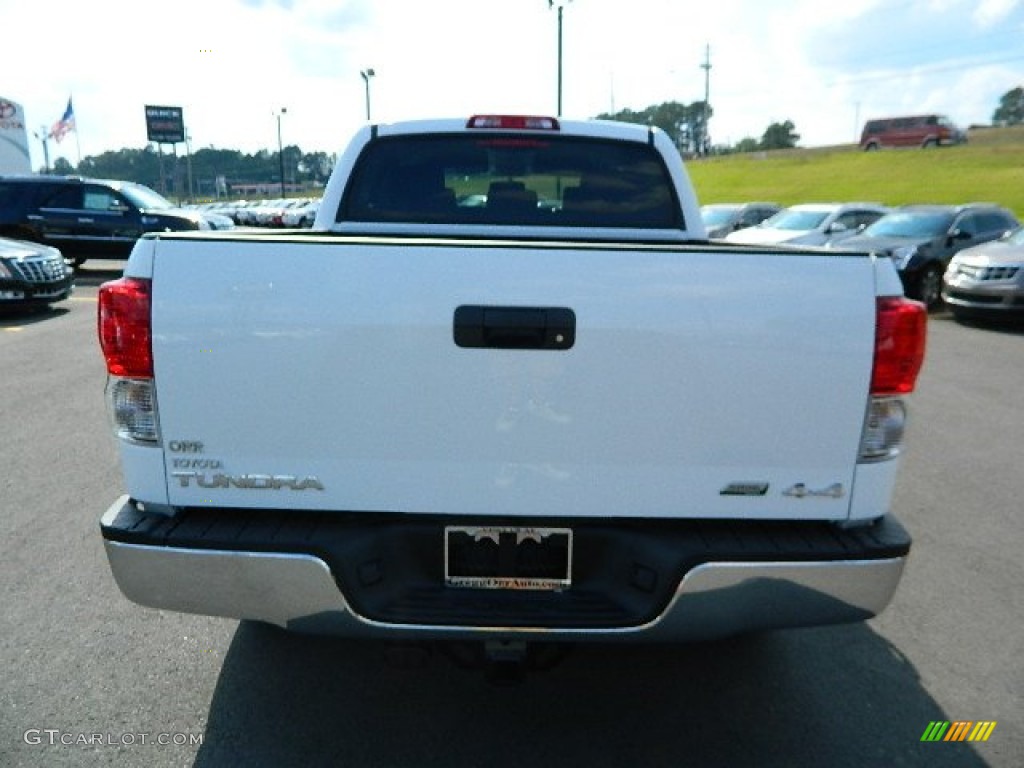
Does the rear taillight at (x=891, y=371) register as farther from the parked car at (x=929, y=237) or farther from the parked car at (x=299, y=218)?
the parked car at (x=299, y=218)

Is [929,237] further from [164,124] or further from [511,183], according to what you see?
[164,124]

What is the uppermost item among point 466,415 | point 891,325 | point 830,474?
point 891,325

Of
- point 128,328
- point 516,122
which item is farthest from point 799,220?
point 128,328

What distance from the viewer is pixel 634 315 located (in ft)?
7.16

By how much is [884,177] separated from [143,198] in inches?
1794

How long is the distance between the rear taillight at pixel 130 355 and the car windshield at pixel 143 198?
18.2 metres

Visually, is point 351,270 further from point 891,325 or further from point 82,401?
point 82,401

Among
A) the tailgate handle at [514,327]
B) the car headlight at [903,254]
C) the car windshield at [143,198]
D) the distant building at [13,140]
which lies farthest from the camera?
the distant building at [13,140]

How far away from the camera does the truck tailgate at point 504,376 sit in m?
2.18

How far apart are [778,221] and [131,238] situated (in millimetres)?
14413

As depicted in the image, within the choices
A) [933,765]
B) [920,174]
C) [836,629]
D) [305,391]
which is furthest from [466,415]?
[920,174]

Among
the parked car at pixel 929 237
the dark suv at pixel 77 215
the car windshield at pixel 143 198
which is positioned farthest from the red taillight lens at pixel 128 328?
the car windshield at pixel 143 198

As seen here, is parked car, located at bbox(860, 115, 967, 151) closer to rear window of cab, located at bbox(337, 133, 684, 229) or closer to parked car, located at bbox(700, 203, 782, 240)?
parked car, located at bbox(700, 203, 782, 240)

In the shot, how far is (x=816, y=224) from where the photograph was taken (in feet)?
58.3
